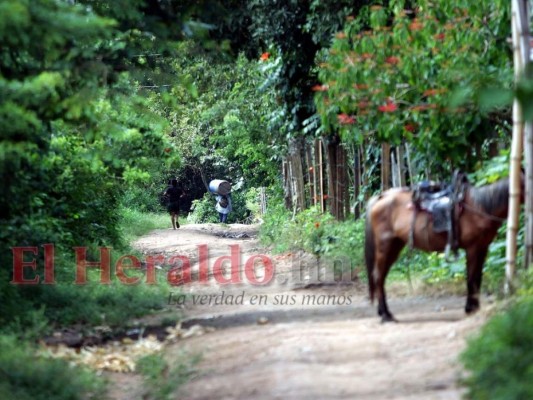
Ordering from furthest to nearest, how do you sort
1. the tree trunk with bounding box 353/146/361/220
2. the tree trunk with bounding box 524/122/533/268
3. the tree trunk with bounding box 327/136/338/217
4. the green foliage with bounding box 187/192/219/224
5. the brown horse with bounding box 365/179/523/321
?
the green foliage with bounding box 187/192/219/224
the tree trunk with bounding box 327/136/338/217
the tree trunk with bounding box 353/146/361/220
the brown horse with bounding box 365/179/523/321
the tree trunk with bounding box 524/122/533/268

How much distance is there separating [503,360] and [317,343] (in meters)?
2.66

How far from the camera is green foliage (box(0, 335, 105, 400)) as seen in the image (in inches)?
277

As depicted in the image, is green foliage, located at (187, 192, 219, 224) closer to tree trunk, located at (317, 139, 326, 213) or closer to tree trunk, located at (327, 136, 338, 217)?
tree trunk, located at (317, 139, 326, 213)

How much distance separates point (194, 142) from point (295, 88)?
21.2m

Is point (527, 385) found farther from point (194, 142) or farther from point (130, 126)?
point (194, 142)

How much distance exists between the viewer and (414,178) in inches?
533

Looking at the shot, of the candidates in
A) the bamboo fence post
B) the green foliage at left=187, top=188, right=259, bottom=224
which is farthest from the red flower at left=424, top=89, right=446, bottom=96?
the green foliage at left=187, top=188, right=259, bottom=224

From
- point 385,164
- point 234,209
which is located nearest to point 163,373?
point 385,164

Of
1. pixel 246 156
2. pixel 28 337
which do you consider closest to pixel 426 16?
pixel 28 337

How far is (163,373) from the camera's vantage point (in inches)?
323

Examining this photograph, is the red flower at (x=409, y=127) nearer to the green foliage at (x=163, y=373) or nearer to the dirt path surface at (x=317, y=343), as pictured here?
the dirt path surface at (x=317, y=343)

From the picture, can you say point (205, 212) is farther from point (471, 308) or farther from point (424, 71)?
point (471, 308)

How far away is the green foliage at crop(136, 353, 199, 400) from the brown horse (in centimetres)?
207

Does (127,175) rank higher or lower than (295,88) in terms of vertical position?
lower
